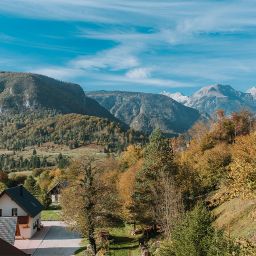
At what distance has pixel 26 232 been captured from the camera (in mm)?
71312

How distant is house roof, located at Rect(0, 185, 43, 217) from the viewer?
74.4 meters

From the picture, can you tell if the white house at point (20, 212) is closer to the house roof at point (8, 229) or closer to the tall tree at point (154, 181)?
the house roof at point (8, 229)

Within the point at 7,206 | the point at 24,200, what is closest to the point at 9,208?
the point at 7,206

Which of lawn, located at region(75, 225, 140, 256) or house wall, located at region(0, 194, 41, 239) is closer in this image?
lawn, located at region(75, 225, 140, 256)

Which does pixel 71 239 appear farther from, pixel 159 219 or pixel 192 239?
pixel 192 239

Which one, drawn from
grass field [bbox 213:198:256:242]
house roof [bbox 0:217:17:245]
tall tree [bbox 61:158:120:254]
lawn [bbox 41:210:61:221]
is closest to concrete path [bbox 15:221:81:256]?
house roof [bbox 0:217:17:245]

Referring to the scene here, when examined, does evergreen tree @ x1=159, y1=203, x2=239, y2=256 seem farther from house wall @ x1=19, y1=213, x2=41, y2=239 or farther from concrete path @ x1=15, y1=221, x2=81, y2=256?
house wall @ x1=19, y1=213, x2=41, y2=239

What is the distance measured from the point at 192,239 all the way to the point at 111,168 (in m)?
85.6

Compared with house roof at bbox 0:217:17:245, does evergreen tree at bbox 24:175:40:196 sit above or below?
below

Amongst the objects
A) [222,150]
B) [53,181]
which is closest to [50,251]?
[222,150]

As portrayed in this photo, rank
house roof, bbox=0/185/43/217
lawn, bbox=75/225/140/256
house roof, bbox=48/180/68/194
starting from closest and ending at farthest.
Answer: lawn, bbox=75/225/140/256, house roof, bbox=0/185/43/217, house roof, bbox=48/180/68/194

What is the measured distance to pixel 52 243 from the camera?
66688 millimetres

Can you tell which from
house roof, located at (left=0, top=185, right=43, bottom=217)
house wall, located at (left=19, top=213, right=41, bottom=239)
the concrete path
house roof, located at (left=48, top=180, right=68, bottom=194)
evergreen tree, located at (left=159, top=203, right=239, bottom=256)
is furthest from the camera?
house roof, located at (left=48, top=180, right=68, bottom=194)

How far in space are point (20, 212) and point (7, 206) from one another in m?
2.46
